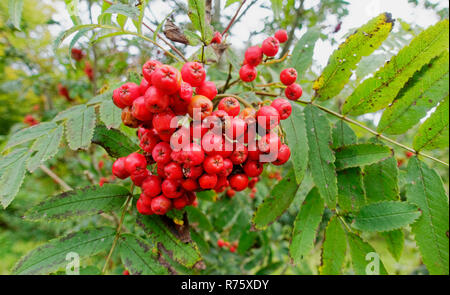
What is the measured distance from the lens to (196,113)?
3.00 feet

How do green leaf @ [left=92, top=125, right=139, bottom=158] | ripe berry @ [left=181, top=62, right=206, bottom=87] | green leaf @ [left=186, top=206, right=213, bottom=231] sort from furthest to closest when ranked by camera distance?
green leaf @ [left=186, top=206, right=213, bottom=231]
green leaf @ [left=92, top=125, right=139, bottom=158]
ripe berry @ [left=181, top=62, right=206, bottom=87]

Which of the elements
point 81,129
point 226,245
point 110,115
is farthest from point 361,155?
point 226,245

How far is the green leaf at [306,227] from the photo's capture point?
44.6 inches

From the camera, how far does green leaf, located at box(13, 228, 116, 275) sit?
1013mm

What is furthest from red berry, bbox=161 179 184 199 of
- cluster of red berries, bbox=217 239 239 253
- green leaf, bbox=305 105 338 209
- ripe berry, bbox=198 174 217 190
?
cluster of red berries, bbox=217 239 239 253

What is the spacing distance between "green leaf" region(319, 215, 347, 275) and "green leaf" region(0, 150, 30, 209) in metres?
1.26

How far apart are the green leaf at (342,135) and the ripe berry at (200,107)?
0.67 meters

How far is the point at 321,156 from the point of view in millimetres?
1123

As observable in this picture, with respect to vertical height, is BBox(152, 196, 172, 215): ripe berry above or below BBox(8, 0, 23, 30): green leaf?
below

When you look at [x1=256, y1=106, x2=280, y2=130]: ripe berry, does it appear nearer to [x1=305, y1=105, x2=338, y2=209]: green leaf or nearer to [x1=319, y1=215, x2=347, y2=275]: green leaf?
[x1=305, y1=105, x2=338, y2=209]: green leaf

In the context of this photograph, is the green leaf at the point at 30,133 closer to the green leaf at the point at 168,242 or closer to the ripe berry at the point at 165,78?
the green leaf at the point at 168,242

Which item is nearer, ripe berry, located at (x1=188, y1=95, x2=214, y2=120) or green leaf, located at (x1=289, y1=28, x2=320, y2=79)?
ripe berry, located at (x1=188, y1=95, x2=214, y2=120)

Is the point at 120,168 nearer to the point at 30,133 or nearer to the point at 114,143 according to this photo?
the point at 114,143
